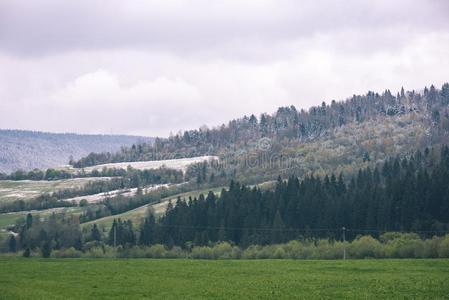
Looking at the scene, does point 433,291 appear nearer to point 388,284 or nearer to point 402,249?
point 388,284

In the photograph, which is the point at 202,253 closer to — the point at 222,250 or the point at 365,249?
the point at 222,250

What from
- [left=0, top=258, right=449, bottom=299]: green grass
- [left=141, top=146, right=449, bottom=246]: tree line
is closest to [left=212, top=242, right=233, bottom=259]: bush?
[left=141, top=146, right=449, bottom=246]: tree line

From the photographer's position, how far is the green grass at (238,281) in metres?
59.5

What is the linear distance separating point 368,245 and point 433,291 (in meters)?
65.4

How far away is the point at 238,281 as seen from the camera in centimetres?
7125

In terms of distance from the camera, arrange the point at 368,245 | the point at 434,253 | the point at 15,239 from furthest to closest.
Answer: the point at 15,239
the point at 368,245
the point at 434,253

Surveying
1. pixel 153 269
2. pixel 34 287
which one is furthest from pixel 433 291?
pixel 153 269

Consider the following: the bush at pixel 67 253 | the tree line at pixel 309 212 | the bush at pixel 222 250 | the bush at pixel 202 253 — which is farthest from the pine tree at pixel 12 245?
the bush at pixel 222 250

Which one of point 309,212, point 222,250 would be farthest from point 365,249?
point 309,212

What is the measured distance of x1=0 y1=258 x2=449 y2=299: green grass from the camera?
5953 cm

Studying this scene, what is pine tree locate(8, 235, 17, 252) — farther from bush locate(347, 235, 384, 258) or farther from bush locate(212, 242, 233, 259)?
bush locate(347, 235, 384, 258)

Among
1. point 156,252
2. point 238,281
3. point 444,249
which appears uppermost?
point 238,281

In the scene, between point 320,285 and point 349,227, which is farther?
point 349,227

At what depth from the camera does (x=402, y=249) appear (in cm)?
11881
